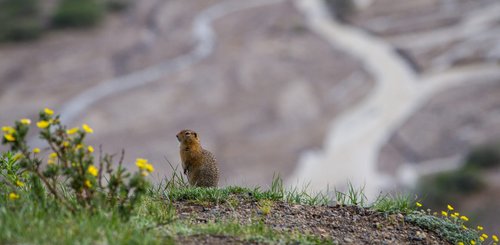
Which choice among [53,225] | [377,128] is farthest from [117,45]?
[53,225]

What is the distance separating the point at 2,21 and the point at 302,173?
1830 centimetres

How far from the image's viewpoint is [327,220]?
686cm

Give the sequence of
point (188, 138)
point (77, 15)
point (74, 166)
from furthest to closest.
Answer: point (77, 15)
point (188, 138)
point (74, 166)

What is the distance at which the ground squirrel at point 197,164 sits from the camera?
7914 millimetres

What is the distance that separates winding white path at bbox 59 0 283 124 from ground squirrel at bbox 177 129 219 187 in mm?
19463

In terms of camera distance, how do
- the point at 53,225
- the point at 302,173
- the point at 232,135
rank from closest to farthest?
the point at 53,225 < the point at 302,173 < the point at 232,135

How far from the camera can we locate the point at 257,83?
101 feet

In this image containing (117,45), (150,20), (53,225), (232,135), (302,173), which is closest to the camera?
(53,225)

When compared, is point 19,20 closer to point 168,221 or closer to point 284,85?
point 284,85

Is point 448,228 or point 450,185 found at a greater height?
point 450,185

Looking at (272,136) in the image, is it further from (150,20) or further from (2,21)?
(2,21)

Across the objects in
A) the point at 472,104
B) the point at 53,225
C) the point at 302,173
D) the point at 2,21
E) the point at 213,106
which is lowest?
the point at 53,225

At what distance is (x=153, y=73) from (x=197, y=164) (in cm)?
2356

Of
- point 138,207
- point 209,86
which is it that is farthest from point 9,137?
point 209,86
